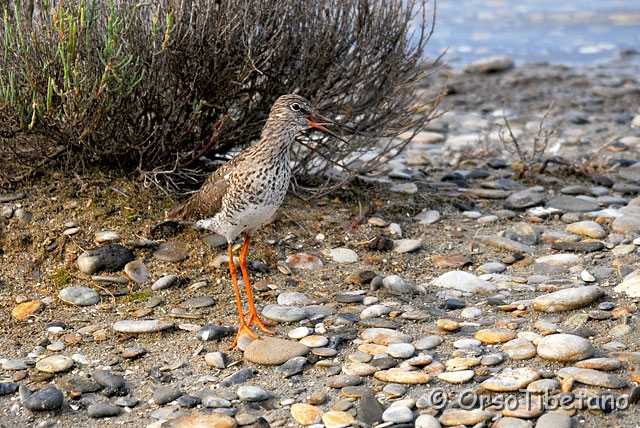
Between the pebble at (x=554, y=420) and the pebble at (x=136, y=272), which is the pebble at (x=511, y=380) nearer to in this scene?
the pebble at (x=554, y=420)

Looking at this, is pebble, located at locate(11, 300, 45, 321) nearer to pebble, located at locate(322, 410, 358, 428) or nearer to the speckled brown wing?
the speckled brown wing

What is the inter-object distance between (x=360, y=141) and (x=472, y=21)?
13.2 m

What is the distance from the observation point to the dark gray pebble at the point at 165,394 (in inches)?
179

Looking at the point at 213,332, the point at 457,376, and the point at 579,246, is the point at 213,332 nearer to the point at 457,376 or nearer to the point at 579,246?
the point at 457,376

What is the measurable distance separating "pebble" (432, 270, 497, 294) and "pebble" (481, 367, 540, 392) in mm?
1274

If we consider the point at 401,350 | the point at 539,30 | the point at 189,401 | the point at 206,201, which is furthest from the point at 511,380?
the point at 539,30

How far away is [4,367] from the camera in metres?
4.85

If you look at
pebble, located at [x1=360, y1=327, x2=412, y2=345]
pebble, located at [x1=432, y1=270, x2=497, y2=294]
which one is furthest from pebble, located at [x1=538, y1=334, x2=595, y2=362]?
pebble, located at [x1=432, y1=270, x2=497, y2=294]

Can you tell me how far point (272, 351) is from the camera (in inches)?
197

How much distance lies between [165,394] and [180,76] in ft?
8.22

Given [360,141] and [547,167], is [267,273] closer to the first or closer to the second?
[360,141]

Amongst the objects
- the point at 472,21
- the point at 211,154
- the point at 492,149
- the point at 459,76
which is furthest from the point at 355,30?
the point at 472,21

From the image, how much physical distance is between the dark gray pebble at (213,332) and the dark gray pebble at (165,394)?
0.60 metres

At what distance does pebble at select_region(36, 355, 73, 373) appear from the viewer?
15.8 feet
